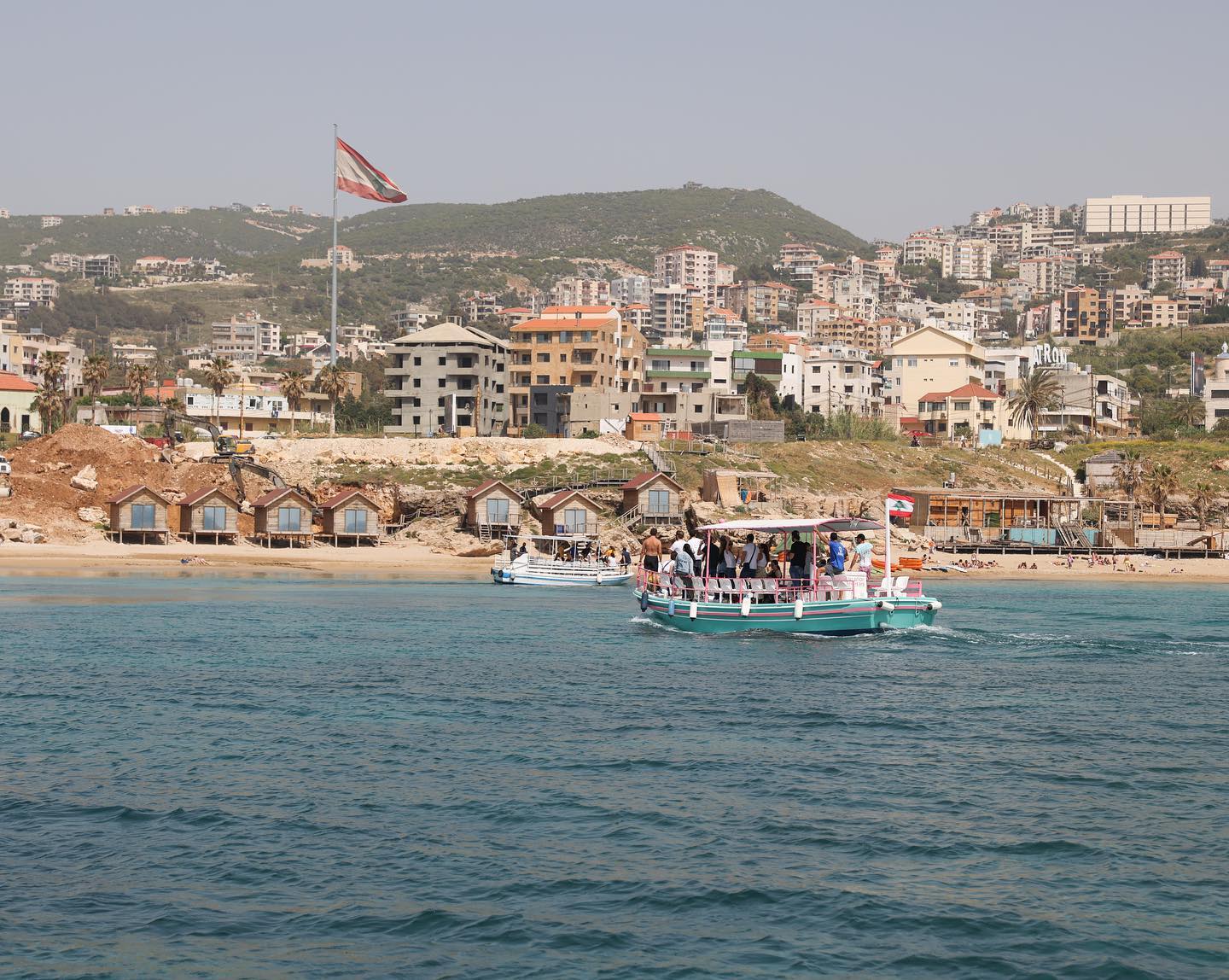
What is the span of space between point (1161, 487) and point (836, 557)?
61233 mm

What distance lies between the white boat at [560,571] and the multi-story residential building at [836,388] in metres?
71.2

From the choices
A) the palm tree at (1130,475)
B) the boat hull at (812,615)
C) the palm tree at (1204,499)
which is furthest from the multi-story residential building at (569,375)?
the boat hull at (812,615)

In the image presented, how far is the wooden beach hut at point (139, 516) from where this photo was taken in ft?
260

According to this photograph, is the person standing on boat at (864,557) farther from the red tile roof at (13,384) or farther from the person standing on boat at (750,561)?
the red tile roof at (13,384)

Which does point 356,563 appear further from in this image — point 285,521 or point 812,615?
point 812,615

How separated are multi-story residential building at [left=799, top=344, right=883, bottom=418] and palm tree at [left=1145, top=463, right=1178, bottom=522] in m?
44.9

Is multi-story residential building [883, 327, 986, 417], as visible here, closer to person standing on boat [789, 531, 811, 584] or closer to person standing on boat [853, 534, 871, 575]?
person standing on boat [853, 534, 871, 575]

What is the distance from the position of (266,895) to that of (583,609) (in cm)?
3770

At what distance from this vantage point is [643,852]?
64.4 feet

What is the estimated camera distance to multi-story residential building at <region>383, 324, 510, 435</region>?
116062 mm

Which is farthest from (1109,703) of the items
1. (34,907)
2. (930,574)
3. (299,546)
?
(299,546)

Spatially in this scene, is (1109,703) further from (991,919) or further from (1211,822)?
(991,919)

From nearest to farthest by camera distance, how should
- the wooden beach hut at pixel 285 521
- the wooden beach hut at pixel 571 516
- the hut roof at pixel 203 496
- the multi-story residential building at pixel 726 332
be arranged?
the hut roof at pixel 203 496, the wooden beach hut at pixel 285 521, the wooden beach hut at pixel 571 516, the multi-story residential building at pixel 726 332

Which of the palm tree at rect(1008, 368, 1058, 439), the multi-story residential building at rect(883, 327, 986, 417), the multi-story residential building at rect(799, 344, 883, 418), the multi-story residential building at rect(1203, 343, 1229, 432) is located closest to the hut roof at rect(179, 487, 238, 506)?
the multi-story residential building at rect(799, 344, 883, 418)
